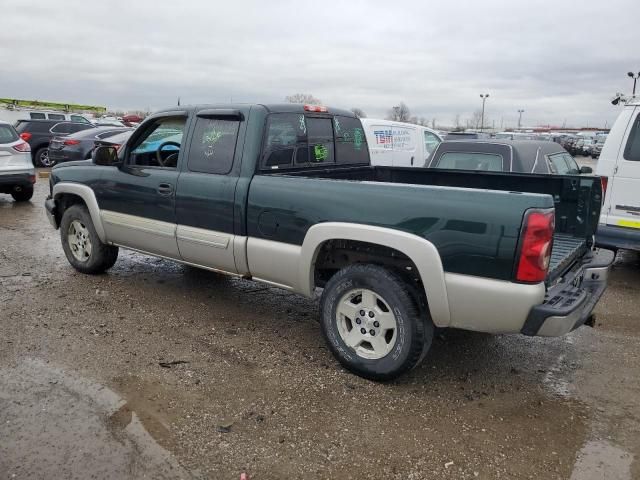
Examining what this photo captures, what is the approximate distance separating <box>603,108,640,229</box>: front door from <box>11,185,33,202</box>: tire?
10.9 m

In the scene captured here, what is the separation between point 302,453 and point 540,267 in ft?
5.56

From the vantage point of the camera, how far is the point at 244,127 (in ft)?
14.4

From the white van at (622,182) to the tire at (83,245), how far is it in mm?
5567

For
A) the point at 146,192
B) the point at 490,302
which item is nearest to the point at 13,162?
the point at 146,192

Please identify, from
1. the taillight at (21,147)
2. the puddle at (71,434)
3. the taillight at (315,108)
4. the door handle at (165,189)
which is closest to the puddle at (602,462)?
the puddle at (71,434)

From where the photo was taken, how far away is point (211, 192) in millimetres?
4434

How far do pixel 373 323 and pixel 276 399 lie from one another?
828 millimetres

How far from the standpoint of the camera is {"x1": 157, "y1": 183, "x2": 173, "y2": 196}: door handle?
477 cm

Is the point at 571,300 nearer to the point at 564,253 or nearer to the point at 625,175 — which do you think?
the point at 564,253

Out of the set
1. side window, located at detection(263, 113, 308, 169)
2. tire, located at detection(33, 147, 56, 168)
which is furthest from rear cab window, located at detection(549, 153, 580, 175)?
tire, located at detection(33, 147, 56, 168)

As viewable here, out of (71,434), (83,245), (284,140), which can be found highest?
(284,140)

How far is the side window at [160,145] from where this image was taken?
514 cm

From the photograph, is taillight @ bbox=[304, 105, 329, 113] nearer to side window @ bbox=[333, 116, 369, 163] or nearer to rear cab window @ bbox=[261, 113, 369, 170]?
rear cab window @ bbox=[261, 113, 369, 170]

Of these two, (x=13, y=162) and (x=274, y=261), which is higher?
(x=13, y=162)
